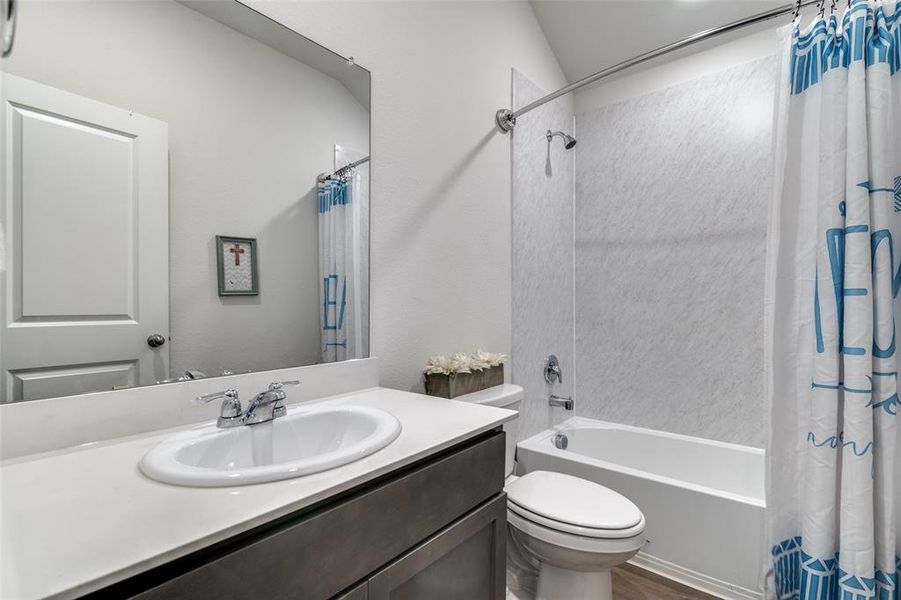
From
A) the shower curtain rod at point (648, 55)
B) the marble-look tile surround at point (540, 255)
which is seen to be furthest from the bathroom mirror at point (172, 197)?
the marble-look tile surround at point (540, 255)

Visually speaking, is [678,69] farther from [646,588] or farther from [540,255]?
[646,588]

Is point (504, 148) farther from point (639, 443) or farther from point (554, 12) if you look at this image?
point (639, 443)

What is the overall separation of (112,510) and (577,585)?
1.41 m

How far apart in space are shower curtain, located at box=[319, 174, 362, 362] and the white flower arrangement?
0.33m

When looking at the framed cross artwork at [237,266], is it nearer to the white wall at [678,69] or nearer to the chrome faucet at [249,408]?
the chrome faucet at [249,408]

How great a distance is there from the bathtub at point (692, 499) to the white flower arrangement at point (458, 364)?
0.66 metres

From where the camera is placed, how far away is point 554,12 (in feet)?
7.56

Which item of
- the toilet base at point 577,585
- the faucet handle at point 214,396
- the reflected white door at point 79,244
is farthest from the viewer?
the toilet base at point 577,585

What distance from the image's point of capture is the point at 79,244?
0.85 m

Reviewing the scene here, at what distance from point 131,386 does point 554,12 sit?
2586 mm

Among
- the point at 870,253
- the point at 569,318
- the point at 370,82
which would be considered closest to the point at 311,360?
the point at 370,82

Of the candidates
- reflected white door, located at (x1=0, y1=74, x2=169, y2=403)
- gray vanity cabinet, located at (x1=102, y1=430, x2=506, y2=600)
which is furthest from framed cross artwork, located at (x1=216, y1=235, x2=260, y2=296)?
gray vanity cabinet, located at (x1=102, y1=430, x2=506, y2=600)

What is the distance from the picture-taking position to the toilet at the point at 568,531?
129 cm

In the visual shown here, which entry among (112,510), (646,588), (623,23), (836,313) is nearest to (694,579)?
(646,588)
